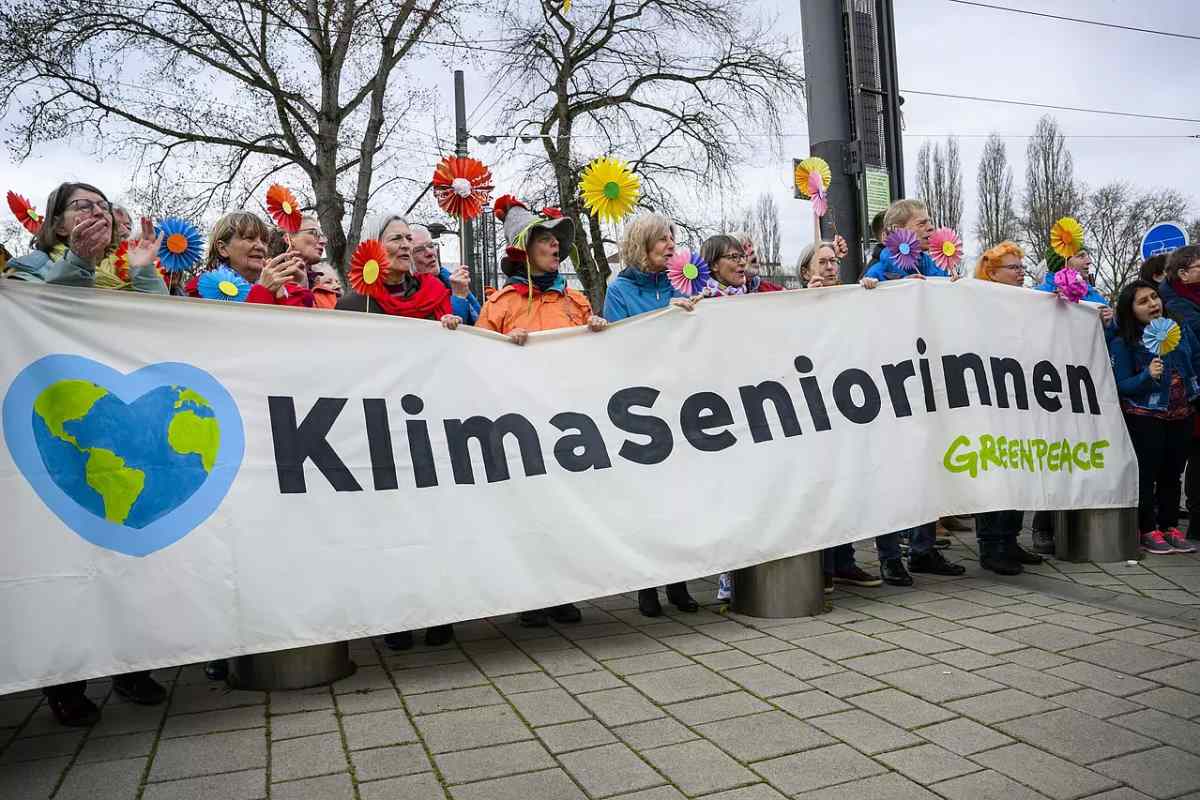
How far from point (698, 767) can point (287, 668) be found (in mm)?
1862

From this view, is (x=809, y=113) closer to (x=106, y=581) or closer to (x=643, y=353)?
(x=643, y=353)

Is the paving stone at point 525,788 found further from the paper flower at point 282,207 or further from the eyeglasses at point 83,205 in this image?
the paper flower at point 282,207

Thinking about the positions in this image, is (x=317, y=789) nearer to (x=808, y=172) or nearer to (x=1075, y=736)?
(x=1075, y=736)

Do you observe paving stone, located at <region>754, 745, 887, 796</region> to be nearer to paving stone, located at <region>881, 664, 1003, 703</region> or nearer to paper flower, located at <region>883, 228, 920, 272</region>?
paving stone, located at <region>881, 664, 1003, 703</region>

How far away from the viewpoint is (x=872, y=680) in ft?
12.0

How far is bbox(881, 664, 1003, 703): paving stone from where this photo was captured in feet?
11.4

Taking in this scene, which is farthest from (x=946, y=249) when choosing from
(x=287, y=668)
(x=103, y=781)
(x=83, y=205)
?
(x=103, y=781)

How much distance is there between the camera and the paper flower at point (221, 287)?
160 inches

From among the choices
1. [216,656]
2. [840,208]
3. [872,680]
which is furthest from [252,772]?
[840,208]

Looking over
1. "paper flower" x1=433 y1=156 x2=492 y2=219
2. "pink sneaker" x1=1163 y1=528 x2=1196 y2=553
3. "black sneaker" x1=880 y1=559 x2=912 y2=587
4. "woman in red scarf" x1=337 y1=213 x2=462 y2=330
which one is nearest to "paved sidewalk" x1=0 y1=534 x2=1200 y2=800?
"black sneaker" x1=880 y1=559 x2=912 y2=587

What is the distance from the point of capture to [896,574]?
526cm

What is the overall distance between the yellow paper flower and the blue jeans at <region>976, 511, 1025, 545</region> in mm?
2158

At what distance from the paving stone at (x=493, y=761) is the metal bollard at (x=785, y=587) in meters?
1.82

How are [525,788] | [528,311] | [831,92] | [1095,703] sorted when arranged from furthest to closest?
1. [831,92]
2. [528,311]
3. [1095,703]
4. [525,788]
